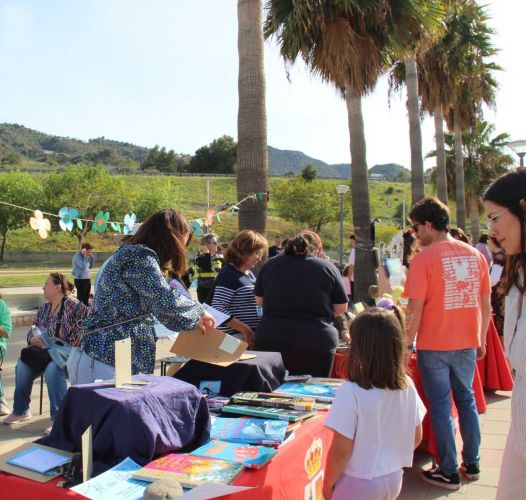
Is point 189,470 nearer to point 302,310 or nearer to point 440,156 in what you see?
point 302,310

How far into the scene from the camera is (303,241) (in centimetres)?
410

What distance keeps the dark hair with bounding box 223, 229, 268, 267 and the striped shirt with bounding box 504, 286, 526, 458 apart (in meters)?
2.58

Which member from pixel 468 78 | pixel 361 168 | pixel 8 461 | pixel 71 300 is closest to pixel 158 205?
pixel 468 78

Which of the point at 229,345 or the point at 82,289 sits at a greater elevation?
the point at 229,345

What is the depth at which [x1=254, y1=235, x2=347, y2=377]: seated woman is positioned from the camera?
3.98 meters

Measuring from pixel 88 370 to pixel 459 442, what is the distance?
310cm

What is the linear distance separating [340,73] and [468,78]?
11757mm

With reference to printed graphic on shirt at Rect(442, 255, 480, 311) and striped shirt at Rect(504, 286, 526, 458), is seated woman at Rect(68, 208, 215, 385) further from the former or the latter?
printed graphic on shirt at Rect(442, 255, 480, 311)

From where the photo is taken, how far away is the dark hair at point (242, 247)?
14.5 feet

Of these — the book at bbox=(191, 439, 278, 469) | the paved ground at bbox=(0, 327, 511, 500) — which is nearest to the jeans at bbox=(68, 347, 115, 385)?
the paved ground at bbox=(0, 327, 511, 500)

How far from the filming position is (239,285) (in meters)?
4.46

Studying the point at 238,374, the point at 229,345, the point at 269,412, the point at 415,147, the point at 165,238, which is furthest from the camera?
the point at 415,147

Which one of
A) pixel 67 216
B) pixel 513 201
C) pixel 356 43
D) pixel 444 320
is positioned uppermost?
pixel 356 43

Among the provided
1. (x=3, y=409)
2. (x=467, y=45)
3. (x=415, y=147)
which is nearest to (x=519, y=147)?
(x=415, y=147)
